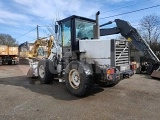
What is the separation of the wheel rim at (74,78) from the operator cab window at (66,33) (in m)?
1.38

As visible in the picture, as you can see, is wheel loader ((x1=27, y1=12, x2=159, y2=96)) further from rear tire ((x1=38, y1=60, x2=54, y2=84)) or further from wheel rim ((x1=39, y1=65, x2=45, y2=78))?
wheel rim ((x1=39, y1=65, x2=45, y2=78))

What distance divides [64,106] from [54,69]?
3.34 metres

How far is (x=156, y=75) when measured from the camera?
36.9ft

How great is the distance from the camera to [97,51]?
273 inches

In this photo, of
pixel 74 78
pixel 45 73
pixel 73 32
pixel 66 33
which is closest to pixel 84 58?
pixel 74 78

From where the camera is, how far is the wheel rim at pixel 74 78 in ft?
22.8

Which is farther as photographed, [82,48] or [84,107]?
[82,48]

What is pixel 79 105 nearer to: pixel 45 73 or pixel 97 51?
pixel 97 51

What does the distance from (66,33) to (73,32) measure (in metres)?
0.52

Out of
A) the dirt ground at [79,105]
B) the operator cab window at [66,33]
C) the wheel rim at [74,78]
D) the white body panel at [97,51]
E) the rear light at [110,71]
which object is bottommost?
the dirt ground at [79,105]

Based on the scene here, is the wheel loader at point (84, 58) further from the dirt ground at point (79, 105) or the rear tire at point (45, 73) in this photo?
the dirt ground at point (79, 105)

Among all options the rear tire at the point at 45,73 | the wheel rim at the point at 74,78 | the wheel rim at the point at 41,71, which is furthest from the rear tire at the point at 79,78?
the wheel rim at the point at 41,71

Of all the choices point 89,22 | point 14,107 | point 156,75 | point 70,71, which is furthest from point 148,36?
point 14,107

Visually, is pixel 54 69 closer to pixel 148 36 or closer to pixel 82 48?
pixel 82 48
